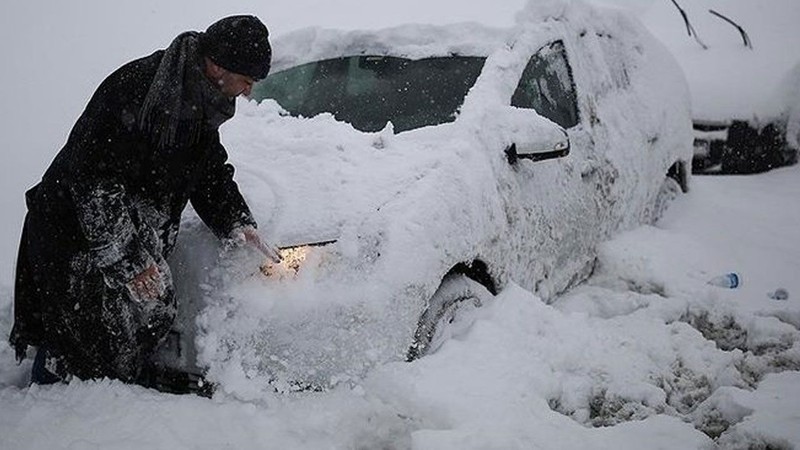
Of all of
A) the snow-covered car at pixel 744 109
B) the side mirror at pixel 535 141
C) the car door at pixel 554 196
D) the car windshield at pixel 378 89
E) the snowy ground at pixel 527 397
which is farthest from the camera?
the snow-covered car at pixel 744 109

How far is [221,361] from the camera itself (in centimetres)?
248

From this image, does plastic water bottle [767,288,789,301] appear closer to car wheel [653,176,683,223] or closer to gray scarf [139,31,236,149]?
car wheel [653,176,683,223]

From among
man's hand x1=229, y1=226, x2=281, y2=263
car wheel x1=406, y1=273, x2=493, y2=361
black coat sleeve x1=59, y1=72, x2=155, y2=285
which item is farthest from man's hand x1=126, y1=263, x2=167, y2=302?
car wheel x1=406, y1=273, x2=493, y2=361

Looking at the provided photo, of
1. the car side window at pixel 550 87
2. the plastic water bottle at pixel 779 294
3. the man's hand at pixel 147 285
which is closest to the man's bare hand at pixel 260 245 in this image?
the man's hand at pixel 147 285

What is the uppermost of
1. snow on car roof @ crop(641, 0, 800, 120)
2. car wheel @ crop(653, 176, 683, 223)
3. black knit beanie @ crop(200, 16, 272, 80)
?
black knit beanie @ crop(200, 16, 272, 80)

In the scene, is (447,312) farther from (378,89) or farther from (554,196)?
(378,89)

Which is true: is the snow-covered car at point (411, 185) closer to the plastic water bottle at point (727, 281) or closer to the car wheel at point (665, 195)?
the car wheel at point (665, 195)

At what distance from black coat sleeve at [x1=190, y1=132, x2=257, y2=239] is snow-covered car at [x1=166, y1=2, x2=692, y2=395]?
0.10 m

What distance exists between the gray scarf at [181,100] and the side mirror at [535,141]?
139cm

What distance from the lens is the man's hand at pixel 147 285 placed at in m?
2.39

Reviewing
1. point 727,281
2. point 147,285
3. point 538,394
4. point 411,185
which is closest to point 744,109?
point 727,281

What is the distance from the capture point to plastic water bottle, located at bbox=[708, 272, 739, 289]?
13.9ft

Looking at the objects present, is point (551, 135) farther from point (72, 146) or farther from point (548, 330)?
point (72, 146)

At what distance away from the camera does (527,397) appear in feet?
8.40
